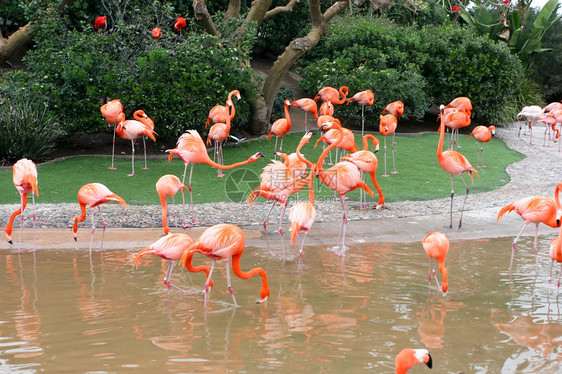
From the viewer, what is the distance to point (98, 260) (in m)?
5.84

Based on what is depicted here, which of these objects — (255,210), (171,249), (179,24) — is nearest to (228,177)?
(255,210)

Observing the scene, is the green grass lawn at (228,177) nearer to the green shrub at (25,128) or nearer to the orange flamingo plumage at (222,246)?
the green shrub at (25,128)

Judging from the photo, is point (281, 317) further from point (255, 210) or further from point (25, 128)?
point (25, 128)

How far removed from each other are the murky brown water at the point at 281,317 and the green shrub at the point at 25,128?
4.69 metres

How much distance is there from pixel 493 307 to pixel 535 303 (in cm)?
41

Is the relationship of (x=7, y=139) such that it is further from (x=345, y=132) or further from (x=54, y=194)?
(x=345, y=132)

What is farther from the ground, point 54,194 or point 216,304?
point 54,194

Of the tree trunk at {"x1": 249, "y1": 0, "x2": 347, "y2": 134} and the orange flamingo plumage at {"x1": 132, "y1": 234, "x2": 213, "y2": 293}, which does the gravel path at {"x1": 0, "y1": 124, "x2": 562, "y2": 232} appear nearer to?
the orange flamingo plumage at {"x1": 132, "y1": 234, "x2": 213, "y2": 293}

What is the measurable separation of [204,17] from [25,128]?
4005 millimetres

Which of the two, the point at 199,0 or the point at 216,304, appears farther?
the point at 199,0

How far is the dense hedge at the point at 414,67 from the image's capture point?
13.8 m

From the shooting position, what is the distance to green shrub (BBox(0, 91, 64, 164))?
1002cm

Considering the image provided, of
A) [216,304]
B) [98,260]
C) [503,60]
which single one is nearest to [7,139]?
[98,260]

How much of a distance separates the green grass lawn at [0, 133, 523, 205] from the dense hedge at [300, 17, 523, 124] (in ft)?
6.74
